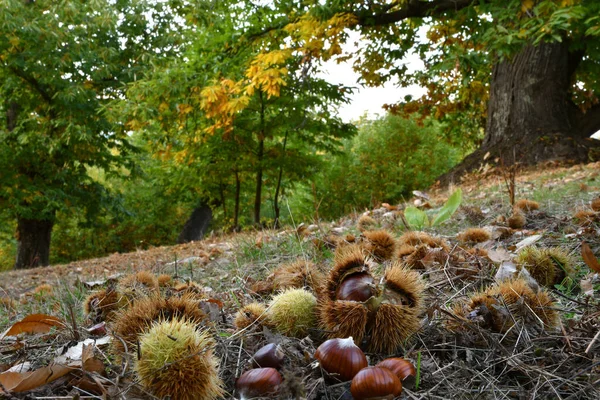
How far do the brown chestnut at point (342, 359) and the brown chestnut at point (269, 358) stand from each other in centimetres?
11

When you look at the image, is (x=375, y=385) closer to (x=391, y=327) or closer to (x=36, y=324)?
(x=391, y=327)

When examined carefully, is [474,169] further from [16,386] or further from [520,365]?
[16,386]

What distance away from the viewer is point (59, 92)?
11117 millimetres

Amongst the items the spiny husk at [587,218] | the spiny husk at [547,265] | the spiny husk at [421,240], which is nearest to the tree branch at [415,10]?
the spiny husk at [587,218]

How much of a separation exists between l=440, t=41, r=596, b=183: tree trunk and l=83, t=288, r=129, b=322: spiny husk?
861 cm

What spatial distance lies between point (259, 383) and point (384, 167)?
57.6ft

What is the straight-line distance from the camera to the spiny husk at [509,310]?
149cm

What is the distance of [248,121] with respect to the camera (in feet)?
40.6

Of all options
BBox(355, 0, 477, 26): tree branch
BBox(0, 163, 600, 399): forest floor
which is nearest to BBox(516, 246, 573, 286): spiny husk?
BBox(0, 163, 600, 399): forest floor

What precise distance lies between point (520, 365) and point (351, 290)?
0.49 metres

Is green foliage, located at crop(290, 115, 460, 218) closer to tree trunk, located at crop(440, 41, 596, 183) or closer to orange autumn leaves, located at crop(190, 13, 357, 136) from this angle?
tree trunk, located at crop(440, 41, 596, 183)

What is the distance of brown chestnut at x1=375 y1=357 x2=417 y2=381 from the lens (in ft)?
3.97

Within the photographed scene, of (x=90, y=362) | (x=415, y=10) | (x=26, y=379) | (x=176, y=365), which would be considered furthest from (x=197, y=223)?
(x=176, y=365)

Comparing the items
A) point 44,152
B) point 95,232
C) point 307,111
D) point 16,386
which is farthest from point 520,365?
point 95,232
